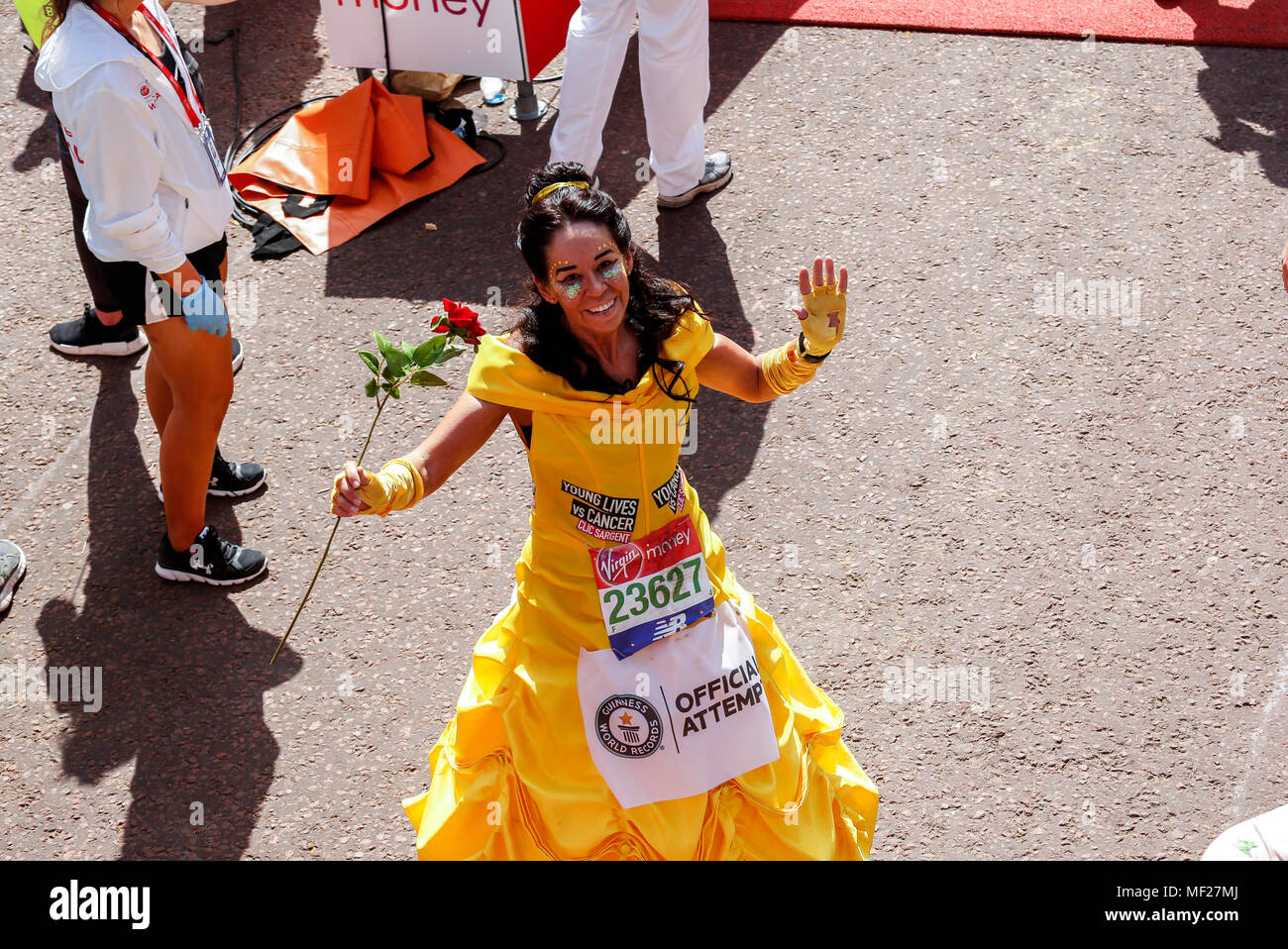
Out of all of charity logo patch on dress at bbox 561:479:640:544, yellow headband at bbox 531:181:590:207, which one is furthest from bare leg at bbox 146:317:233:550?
charity logo patch on dress at bbox 561:479:640:544

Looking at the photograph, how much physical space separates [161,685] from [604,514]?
188cm

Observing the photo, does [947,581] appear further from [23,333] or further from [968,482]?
[23,333]

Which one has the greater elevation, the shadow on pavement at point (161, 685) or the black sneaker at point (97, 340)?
the black sneaker at point (97, 340)

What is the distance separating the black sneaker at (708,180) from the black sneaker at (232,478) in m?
2.35

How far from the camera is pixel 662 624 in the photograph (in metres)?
3.14

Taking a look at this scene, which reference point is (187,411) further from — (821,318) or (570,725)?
(821,318)

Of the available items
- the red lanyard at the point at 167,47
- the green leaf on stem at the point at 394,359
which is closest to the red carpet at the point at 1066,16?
the red lanyard at the point at 167,47

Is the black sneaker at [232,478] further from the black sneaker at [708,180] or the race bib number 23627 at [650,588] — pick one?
the black sneaker at [708,180]

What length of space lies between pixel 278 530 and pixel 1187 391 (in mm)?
3548

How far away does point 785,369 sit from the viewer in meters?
3.38

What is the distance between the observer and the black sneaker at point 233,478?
473 centimetres

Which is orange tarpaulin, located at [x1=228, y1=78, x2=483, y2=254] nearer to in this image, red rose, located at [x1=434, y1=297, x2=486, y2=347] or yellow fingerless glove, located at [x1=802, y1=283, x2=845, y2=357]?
red rose, located at [x1=434, y1=297, x2=486, y2=347]
